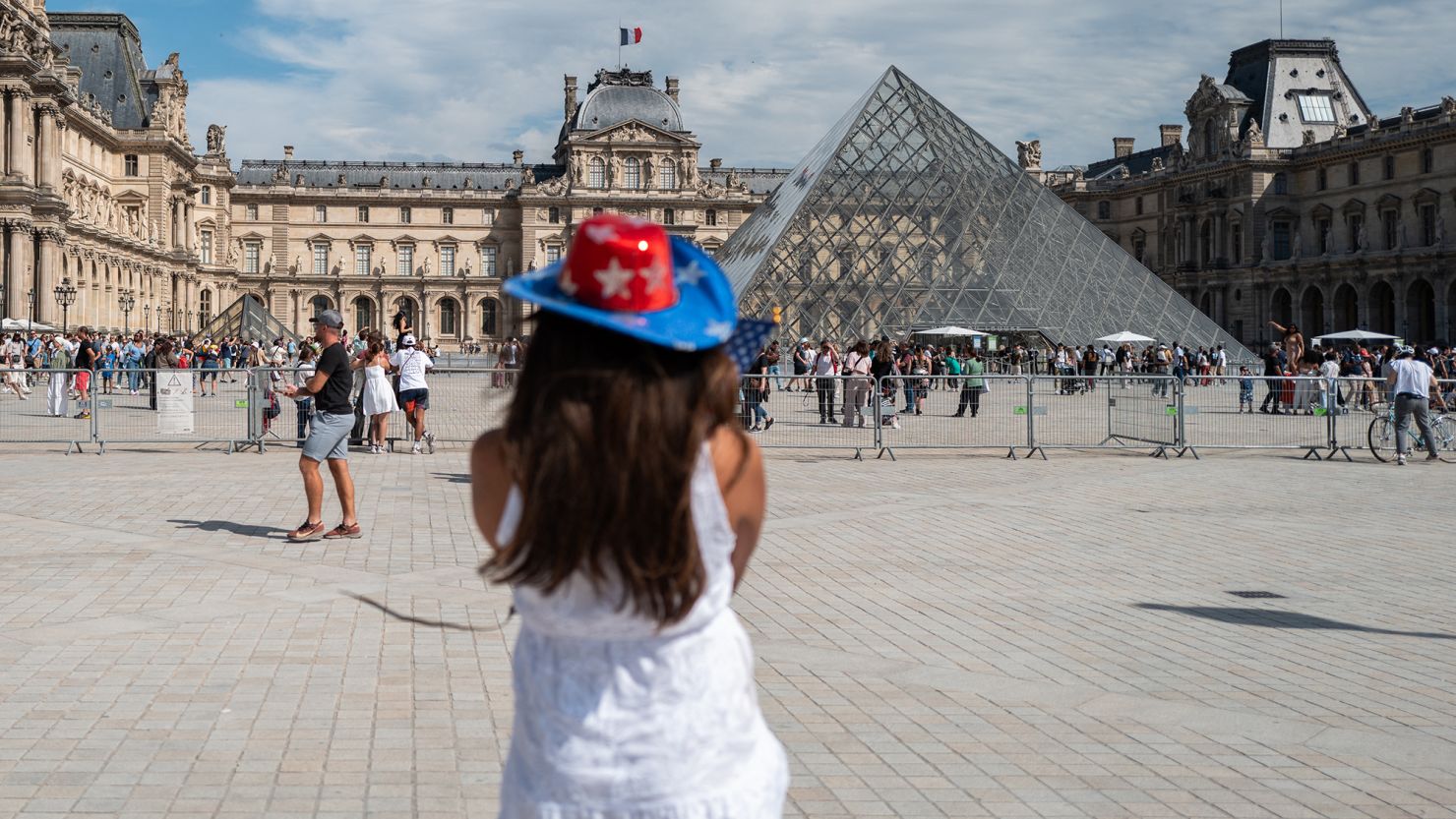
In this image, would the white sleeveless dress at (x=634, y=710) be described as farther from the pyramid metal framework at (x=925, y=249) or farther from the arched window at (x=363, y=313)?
the arched window at (x=363, y=313)

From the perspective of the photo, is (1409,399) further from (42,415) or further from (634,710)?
(42,415)

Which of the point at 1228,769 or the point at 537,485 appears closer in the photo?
the point at 537,485

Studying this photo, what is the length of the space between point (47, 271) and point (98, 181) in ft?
41.9

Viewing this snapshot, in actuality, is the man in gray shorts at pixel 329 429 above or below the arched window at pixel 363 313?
below

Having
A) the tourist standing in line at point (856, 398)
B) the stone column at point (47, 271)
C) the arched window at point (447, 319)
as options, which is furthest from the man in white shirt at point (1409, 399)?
the arched window at point (447, 319)

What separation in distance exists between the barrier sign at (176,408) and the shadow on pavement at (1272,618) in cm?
1126

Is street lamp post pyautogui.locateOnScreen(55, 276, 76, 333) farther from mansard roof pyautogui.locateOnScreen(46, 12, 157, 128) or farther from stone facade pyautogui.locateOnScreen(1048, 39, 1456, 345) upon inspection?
stone facade pyautogui.locateOnScreen(1048, 39, 1456, 345)

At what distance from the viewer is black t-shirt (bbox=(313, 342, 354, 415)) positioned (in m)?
8.18

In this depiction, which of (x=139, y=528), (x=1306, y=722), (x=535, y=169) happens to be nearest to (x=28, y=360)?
(x=139, y=528)

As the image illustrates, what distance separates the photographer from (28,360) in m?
32.0

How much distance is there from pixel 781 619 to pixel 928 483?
6.06 metres

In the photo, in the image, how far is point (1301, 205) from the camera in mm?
64375

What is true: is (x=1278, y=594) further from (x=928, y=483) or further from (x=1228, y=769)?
(x=928, y=483)

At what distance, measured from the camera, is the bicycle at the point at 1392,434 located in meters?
14.8
